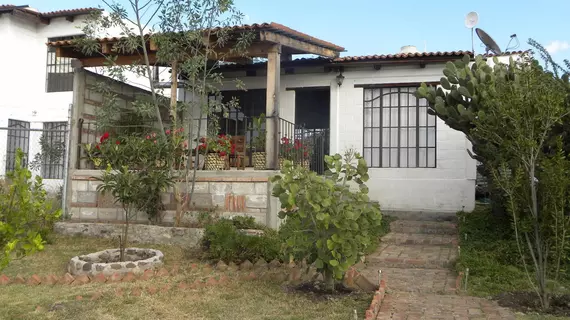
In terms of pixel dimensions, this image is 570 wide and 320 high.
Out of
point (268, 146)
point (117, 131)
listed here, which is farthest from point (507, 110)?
point (117, 131)

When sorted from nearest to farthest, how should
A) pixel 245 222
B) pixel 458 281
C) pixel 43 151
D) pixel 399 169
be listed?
pixel 458 281
pixel 245 222
pixel 399 169
pixel 43 151

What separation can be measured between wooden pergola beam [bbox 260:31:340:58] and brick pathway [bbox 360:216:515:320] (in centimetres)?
353

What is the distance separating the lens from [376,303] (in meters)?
4.93

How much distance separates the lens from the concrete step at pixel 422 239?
27.9ft

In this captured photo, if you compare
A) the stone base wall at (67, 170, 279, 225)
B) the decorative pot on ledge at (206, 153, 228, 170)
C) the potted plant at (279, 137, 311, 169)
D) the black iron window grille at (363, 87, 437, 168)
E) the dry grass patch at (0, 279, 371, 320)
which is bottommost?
the dry grass patch at (0, 279, 371, 320)

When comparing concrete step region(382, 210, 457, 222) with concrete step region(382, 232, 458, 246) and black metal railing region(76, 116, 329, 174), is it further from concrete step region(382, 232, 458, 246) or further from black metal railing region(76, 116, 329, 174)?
black metal railing region(76, 116, 329, 174)

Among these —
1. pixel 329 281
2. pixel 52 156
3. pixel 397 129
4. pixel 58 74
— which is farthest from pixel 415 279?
pixel 58 74

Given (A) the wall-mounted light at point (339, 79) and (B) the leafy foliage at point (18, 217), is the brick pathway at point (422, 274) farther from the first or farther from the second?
(A) the wall-mounted light at point (339, 79)

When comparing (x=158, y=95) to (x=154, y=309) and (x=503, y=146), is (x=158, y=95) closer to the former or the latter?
(x=154, y=309)

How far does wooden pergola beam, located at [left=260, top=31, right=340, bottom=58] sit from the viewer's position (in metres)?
8.66

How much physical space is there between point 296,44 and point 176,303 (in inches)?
221

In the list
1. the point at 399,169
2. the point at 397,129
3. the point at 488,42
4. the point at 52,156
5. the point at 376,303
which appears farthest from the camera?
the point at 52,156

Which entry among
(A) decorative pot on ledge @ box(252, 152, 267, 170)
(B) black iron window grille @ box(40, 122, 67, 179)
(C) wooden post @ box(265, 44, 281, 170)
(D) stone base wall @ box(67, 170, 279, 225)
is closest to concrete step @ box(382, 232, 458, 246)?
(D) stone base wall @ box(67, 170, 279, 225)

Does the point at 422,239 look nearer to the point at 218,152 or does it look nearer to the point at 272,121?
the point at 272,121
